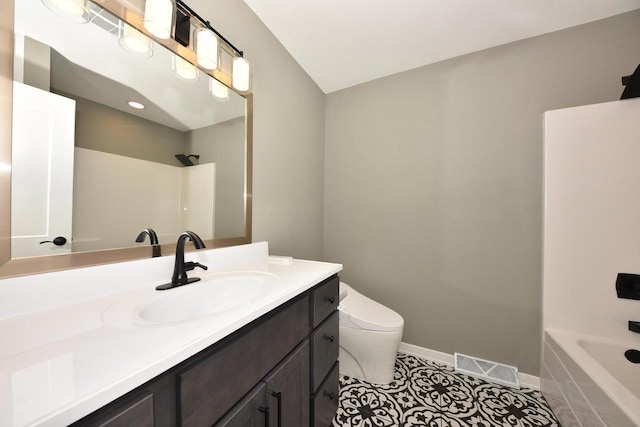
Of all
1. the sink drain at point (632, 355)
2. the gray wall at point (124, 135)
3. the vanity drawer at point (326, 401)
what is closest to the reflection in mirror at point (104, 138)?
the gray wall at point (124, 135)

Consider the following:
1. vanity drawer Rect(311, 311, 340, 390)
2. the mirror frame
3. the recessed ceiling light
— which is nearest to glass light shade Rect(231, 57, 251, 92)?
the recessed ceiling light

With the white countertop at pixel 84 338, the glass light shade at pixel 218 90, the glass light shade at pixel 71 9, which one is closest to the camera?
the white countertop at pixel 84 338

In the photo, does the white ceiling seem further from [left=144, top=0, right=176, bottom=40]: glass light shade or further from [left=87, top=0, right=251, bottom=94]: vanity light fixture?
[left=144, top=0, right=176, bottom=40]: glass light shade

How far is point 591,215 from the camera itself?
1.36 meters

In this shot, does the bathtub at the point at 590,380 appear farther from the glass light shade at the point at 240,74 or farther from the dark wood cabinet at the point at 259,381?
the glass light shade at the point at 240,74

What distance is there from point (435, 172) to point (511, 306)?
3.45 feet

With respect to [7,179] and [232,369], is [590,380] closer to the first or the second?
[232,369]

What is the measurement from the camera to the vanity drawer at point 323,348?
0.97 meters

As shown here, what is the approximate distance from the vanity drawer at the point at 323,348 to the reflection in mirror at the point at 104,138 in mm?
698

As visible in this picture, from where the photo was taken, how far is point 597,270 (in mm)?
1350

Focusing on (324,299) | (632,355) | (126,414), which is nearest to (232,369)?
(126,414)

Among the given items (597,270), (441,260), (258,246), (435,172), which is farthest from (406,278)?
(258,246)

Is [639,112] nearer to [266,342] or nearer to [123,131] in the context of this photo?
[266,342]

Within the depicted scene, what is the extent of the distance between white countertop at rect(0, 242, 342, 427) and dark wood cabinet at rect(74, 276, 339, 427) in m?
0.04
